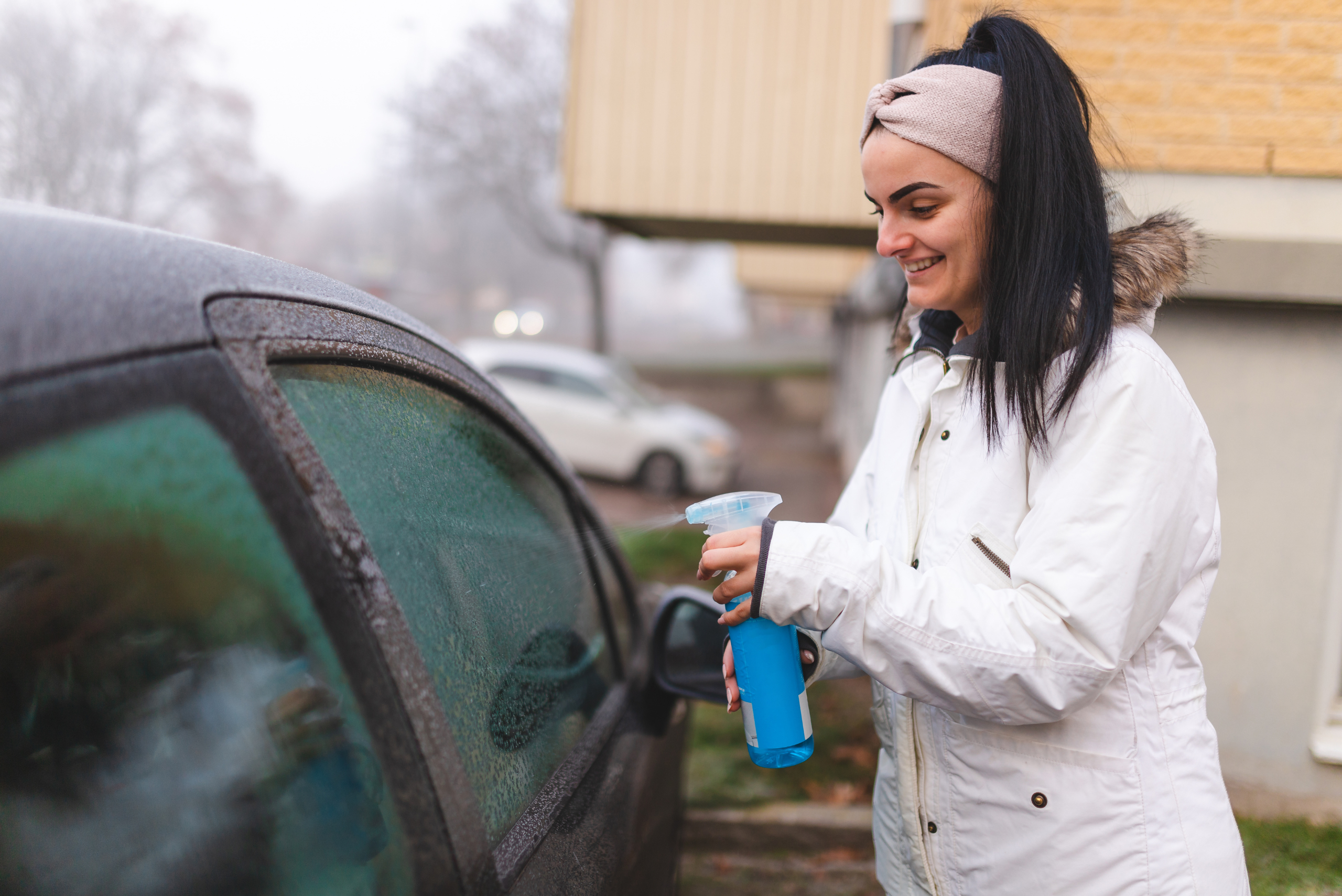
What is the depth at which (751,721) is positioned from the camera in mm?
1567

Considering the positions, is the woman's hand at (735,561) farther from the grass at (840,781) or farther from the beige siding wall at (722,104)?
the beige siding wall at (722,104)

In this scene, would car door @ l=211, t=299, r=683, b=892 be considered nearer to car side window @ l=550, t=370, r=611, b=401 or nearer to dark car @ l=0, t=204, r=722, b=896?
dark car @ l=0, t=204, r=722, b=896

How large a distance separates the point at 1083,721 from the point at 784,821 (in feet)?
8.57

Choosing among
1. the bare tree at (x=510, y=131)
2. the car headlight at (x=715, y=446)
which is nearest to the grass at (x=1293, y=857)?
the car headlight at (x=715, y=446)

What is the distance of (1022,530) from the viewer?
140cm

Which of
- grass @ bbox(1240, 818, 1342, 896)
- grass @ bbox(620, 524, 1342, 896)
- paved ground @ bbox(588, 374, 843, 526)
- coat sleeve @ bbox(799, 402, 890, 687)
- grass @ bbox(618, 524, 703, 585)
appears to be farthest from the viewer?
paved ground @ bbox(588, 374, 843, 526)

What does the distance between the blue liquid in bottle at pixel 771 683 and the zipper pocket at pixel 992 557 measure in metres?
0.33

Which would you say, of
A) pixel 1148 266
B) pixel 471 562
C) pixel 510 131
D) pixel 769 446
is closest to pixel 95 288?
pixel 471 562

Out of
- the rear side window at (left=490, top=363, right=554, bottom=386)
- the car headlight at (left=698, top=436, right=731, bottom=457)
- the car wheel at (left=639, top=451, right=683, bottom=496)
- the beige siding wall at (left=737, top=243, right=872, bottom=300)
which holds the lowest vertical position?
the car wheel at (left=639, top=451, right=683, bottom=496)

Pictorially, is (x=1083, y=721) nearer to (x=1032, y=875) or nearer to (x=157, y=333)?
(x=1032, y=875)

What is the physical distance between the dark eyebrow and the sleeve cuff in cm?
62

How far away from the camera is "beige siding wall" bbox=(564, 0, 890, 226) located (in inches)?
300

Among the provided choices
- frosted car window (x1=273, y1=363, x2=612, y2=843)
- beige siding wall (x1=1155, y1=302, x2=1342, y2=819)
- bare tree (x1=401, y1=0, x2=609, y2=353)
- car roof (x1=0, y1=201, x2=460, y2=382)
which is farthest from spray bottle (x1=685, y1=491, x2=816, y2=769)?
bare tree (x1=401, y1=0, x2=609, y2=353)

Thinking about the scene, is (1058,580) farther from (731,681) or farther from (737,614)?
(731,681)
